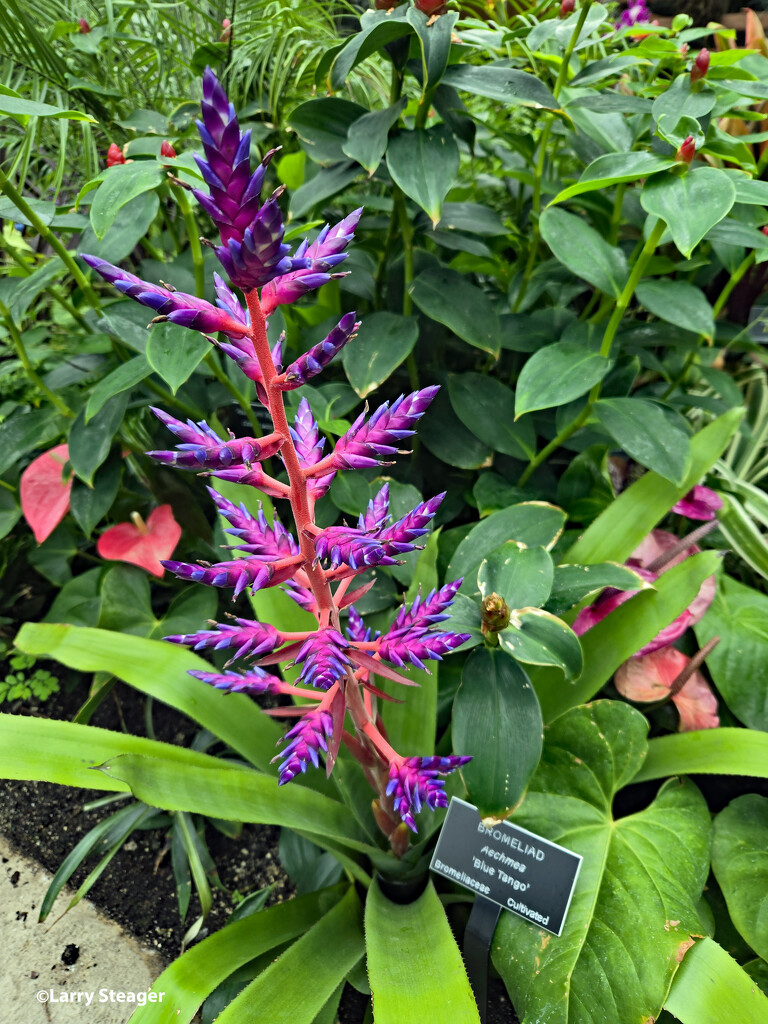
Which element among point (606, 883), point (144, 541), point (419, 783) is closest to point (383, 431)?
point (419, 783)

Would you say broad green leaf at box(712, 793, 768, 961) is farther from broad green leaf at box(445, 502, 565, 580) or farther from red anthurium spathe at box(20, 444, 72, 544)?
red anthurium spathe at box(20, 444, 72, 544)

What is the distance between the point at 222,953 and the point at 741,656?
81cm

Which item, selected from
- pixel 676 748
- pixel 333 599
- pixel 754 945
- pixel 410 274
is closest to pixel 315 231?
pixel 410 274

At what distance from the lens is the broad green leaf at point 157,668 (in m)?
0.80

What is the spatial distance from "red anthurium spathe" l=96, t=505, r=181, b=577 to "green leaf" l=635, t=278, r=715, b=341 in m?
0.83

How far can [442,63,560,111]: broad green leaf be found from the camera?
816mm

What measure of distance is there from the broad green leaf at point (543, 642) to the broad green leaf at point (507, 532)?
168 millimetres

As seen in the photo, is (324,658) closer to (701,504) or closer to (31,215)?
(31,215)

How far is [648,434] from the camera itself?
890 mm

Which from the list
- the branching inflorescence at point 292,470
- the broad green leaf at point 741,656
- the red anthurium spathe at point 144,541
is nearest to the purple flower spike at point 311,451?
the branching inflorescence at point 292,470

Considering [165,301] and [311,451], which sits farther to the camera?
[311,451]

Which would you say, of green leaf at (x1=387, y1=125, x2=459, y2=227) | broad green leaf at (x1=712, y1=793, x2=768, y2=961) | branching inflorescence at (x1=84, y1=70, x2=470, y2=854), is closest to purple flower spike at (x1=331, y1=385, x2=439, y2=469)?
branching inflorescence at (x1=84, y1=70, x2=470, y2=854)

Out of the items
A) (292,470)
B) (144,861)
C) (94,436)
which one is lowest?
(144,861)

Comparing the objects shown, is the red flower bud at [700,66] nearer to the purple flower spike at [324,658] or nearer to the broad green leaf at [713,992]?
the purple flower spike at [324,658]
